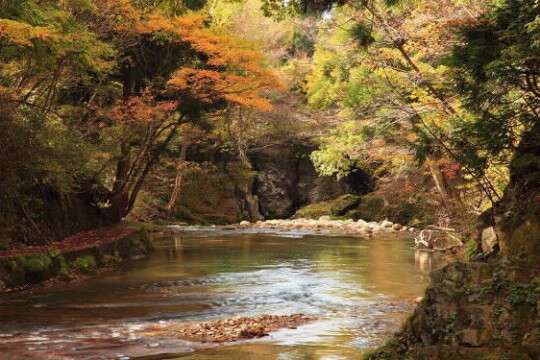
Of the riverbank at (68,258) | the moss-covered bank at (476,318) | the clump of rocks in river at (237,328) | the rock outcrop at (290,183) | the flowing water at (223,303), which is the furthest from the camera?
the rock outcrop at (290,183)

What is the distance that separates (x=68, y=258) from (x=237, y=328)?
21.1ft

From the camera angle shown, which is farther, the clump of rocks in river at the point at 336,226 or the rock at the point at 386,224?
the rock at the point at 386,224

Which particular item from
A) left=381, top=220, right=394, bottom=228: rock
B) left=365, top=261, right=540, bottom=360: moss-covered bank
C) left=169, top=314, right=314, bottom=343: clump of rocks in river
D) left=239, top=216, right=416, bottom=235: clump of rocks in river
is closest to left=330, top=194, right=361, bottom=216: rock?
left=239, top=216, right=416, bottom=235: clump of rocks in river

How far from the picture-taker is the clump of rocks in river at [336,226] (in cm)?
2584

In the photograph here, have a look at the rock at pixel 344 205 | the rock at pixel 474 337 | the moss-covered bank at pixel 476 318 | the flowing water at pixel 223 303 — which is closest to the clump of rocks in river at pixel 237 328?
the flowing water at pixel 223 303

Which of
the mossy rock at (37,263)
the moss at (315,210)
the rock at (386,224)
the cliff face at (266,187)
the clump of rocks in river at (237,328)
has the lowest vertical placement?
the clump of rocks in river at (237,328)

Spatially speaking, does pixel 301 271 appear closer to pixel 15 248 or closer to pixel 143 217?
pixel 15 248

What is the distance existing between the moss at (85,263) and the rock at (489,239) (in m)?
9.06

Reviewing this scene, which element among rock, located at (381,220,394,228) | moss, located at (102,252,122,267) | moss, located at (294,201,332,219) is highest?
moss, located at (294,201,332,219)

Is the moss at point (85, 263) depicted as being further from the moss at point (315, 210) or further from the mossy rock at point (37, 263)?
the moss at point (315, 210)

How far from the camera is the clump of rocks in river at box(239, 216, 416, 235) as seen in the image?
25.8 meters

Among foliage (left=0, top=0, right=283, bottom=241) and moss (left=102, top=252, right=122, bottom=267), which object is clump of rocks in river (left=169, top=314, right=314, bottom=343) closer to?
foliage (left=0, top=0, right=283, bottom=241)

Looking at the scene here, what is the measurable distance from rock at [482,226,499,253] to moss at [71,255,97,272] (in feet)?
29.7

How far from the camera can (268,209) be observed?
120 ft
